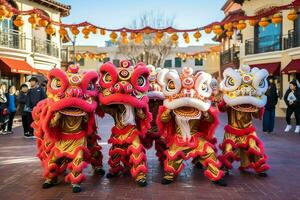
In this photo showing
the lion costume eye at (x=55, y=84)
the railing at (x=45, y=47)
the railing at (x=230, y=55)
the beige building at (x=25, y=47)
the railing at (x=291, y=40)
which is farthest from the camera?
the railing at (x=230, y=55)

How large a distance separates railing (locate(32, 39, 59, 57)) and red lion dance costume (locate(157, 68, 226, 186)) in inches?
822

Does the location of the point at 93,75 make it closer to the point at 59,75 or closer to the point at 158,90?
the point at 59,75

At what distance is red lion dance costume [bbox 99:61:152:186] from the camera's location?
6.44m

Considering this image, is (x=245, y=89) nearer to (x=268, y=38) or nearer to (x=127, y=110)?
(x=127, y=110)

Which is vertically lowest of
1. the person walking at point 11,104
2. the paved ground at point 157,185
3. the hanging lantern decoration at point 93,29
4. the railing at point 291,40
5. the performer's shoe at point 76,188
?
the paved ground at point 157,185

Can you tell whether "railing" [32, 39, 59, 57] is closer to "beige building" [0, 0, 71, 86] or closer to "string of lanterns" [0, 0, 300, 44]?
"beige building" [0, 0, 71, 86]

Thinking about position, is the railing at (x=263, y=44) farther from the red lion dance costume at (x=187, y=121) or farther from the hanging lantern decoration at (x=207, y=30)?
the red lion dance costume at (x=187, y=121)

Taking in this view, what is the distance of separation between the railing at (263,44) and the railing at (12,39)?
567 inches

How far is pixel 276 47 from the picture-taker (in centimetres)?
2423

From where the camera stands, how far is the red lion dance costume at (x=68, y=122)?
239 inches

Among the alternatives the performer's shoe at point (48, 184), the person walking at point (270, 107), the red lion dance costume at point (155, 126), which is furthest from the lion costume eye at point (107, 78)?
the person walking at point (270, 107)

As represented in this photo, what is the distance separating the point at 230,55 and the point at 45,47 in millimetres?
14274

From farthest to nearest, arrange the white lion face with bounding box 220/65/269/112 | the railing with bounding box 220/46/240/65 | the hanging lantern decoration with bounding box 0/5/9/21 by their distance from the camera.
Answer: the railing with bounding box 220/46/240/65 < the hanging lantern decoration with bounding box 0/5/9/21 < the white lion face with bounding box 220/65/269/112

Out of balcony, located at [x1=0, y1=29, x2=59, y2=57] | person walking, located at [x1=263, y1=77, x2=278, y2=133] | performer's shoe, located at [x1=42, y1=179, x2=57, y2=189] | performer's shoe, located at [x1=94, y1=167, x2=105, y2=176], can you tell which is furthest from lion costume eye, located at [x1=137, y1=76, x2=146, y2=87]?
balcony, located at [x1=0, y1=29, x2=59, y2=57]
